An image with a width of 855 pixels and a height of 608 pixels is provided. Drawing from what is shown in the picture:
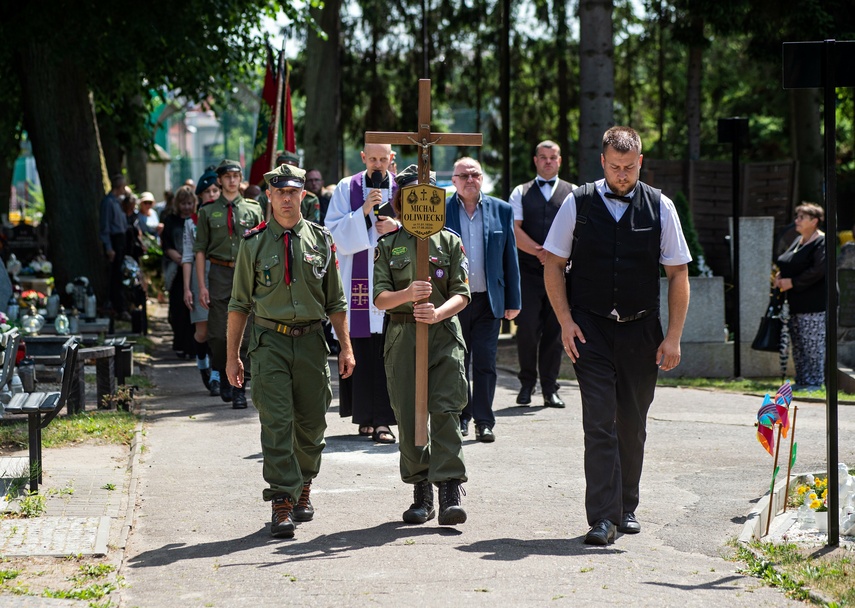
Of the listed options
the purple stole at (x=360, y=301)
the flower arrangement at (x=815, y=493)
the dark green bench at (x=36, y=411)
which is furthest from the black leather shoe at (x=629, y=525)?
the dark green bench at (x=36, y=411)

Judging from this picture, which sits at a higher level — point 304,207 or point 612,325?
point 304,207

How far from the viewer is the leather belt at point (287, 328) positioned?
6863mm

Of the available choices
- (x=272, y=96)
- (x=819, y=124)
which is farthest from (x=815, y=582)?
(x=819, y=124)

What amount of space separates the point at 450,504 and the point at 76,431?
3.92m

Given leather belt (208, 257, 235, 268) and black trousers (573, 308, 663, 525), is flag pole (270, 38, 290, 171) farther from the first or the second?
black trousers (573, 308, 663, 525)

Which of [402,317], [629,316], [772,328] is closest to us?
[629,316]

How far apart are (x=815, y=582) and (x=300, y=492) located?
2.59m

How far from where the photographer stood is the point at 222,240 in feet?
35.9

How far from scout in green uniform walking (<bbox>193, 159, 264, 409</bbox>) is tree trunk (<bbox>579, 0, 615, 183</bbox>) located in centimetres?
650

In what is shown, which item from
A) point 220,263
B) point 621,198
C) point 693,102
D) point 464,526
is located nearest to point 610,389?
point 621,198

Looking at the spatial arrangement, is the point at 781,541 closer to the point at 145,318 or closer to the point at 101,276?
the point at 145,318

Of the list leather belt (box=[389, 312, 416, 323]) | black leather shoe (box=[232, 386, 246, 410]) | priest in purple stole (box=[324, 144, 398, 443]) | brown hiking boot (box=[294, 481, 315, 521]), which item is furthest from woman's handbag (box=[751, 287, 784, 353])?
brown hiking boot (box=[294, 481, 315, 521])

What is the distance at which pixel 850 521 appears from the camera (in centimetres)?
671

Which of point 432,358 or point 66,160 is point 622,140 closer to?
point 432,358
